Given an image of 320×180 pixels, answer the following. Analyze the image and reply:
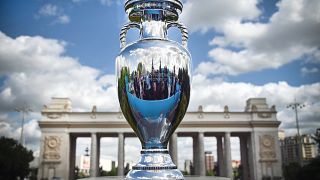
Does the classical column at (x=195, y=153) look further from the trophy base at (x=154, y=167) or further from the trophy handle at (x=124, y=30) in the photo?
the trophy base at (x=154, y=167)

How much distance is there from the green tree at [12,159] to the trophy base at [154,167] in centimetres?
3130

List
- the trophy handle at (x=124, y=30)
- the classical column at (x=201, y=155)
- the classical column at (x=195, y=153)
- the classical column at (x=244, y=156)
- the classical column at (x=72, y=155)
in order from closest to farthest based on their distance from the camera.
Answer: the trophy handle at (x=124, y=30) < the classical column at (x=201, y=155) < the classical column at (x=72, y=155) < the classical column at (x=195, y=153) < the classical column at (x=244, y=156)

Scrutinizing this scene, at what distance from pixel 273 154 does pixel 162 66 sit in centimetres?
4747

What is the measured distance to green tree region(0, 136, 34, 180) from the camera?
31625 millimetres

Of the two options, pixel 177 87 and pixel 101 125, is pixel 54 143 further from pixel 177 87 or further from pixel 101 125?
pixel 177 87

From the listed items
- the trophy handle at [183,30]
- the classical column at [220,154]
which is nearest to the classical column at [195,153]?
the classical column at [220,154]

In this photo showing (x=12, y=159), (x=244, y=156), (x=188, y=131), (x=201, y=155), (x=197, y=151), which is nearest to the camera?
(x=12, y=159)

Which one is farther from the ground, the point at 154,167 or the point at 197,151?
the point at 197,151

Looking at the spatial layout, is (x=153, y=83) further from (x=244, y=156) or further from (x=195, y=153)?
(x=244, y=156)

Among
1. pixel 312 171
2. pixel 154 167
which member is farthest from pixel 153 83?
pixel 312 171

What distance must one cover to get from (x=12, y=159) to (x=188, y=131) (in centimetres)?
2327

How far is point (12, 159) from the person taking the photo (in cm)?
3297

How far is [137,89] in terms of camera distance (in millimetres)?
3139

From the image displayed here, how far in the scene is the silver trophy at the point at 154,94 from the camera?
311cm
